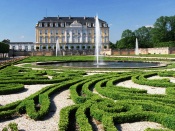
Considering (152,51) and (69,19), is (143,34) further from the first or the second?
(152,51)

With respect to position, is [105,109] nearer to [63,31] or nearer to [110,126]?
[110,126]

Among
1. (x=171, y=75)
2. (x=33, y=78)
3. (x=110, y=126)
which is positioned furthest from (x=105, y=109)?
(x=171, y=75)

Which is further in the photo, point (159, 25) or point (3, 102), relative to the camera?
point (159, 25)

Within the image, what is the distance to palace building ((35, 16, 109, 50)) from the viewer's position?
7825 centimetres

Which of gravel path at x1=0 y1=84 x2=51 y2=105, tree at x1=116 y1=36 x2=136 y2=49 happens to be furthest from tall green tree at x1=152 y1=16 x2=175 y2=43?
gravel path at x1=0 y1=84 x2=51 y2=105

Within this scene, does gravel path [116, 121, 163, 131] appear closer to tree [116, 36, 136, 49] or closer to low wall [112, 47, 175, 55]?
low wall [112, 47, 175, 55]

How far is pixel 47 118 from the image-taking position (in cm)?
510

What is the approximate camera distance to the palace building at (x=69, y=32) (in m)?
78.2

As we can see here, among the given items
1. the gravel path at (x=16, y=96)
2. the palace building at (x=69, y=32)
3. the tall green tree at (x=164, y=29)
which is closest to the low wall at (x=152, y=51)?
the tall green tree at (x=164, y=29)

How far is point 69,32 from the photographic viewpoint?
79.5 m

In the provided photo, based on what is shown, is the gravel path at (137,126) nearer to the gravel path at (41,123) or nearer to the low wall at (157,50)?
the gravel path at (41,123)

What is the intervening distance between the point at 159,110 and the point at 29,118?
2.42 meters

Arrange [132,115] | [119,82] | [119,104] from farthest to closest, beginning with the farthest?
[119,82] → [119,104] → [132,115]

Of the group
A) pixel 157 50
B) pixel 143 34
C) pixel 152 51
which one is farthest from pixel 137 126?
pixel 143 34
